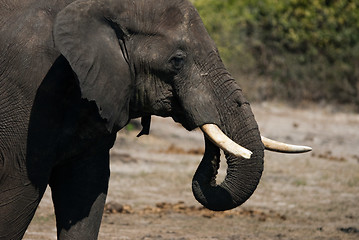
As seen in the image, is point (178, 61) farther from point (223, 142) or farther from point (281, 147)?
point (281, 147)

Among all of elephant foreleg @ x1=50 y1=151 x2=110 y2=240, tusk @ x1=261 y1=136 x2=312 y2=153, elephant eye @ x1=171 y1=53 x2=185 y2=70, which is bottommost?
elephant foreleg @ x1=50 y1=151 x2=110 y2=240

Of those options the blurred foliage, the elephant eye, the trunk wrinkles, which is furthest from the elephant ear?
the blurred foliage

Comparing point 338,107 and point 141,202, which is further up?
point 141,202

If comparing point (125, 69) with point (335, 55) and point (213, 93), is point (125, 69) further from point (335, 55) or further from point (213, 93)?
point (335, 55)

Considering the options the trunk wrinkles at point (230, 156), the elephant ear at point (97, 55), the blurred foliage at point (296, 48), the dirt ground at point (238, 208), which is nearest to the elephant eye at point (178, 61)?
the trunk wrinkles at point (230, 156)

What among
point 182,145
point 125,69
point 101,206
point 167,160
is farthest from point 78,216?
point 182,145

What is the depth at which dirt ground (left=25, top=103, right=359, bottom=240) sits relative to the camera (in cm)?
858

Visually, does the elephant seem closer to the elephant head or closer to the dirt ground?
the elephant head

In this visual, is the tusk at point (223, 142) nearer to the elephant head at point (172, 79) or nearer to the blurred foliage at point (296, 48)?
the elephant head at point (172, 79)

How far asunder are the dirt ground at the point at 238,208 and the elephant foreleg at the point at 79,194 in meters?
2.05

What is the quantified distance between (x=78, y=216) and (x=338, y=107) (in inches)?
536

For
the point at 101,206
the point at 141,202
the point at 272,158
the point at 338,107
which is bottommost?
the point at 338,107

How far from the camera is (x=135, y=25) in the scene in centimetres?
546

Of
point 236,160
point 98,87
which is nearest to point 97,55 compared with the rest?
point 98,87
